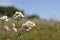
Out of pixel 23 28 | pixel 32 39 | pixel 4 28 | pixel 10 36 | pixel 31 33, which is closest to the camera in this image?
pixel 23 28

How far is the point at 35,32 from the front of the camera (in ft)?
17.6

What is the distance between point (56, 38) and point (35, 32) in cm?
51

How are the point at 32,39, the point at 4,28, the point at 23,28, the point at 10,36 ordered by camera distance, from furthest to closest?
the point at 32,39
the point at 10,36
the point at 4,28
the point at 23,28

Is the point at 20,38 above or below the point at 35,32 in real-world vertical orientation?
below

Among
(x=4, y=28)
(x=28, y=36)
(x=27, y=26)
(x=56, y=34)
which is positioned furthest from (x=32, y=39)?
(x=27, y=26)

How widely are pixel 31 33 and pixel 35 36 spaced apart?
268mm

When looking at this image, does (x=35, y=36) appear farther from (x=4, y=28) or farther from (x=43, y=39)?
(x=4, y=28)

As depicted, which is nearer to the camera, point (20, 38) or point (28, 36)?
point (20, 38)

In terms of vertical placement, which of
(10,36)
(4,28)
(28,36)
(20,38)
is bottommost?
(20,38)

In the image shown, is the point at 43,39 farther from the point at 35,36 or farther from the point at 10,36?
the point at 10,36

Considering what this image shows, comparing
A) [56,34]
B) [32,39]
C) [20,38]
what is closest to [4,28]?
[20,38]

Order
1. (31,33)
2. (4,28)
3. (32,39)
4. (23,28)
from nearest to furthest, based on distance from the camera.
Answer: (23,28), (4,28), (32,39), (31,33)

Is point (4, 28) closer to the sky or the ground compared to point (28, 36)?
closer to the ground

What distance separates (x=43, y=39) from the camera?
203 inches
